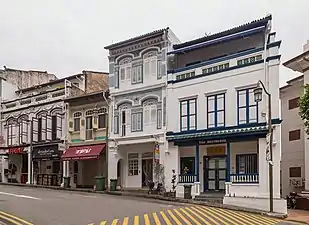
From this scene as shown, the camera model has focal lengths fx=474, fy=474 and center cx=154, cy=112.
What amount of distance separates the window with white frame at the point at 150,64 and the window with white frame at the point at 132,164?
5776 mm

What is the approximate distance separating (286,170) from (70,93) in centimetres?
1681

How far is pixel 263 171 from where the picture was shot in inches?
968

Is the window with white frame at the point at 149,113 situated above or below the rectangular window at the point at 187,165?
above

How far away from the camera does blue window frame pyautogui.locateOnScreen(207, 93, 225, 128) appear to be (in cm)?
2677

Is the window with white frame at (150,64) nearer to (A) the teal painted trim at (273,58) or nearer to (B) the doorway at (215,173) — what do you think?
(B) the doorway at (215,173)

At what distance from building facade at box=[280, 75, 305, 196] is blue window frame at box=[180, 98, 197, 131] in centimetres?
783

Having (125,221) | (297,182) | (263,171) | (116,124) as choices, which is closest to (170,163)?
(116,124)

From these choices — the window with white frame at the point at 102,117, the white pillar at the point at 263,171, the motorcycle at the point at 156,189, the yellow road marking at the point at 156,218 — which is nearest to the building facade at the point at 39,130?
the window with white frame at the point at 102,117

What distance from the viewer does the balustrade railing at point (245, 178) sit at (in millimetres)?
24844

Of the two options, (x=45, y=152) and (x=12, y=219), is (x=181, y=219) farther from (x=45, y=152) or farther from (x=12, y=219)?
(x=45, y=152)

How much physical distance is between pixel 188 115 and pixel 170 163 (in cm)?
314

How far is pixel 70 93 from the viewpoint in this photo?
36125mm

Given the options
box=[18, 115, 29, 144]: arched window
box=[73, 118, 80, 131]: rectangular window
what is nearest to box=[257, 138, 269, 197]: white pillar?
box=[73, 118, 80, 131]: rectangular window

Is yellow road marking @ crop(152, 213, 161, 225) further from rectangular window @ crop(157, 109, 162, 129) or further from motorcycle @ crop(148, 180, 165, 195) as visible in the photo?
rectangular window @ crop(157, 109, 162, 129)
